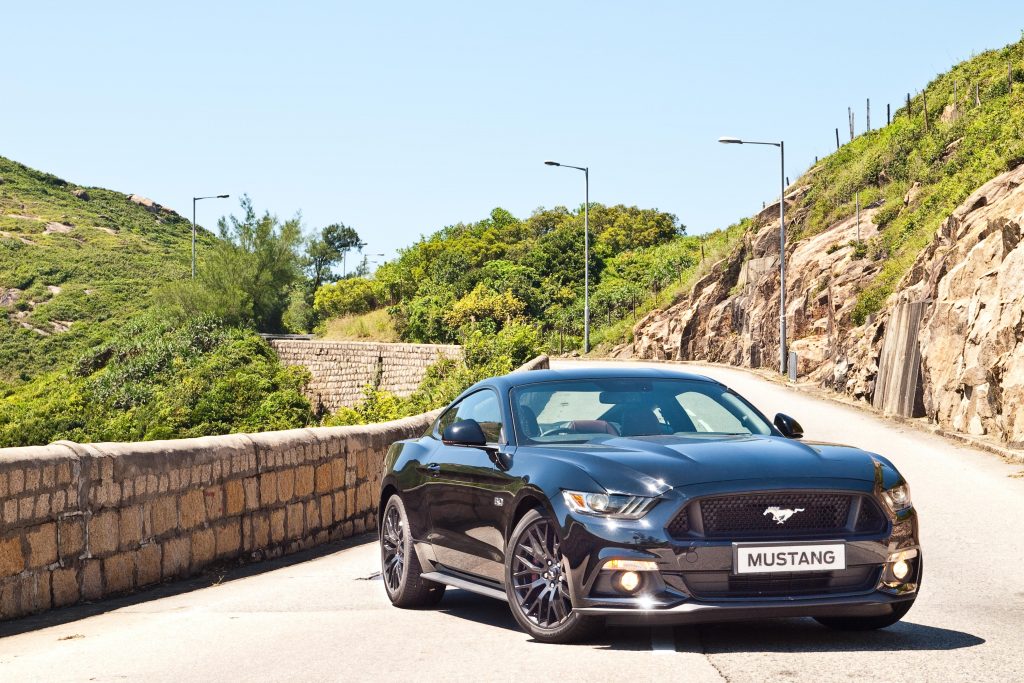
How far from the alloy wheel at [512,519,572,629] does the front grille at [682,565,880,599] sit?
68 centimetres

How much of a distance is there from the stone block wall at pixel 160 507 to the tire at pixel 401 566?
6.53ft

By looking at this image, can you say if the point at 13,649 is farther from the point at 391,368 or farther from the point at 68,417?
the point at 68,417

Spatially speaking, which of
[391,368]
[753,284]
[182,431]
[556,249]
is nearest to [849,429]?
[753,284]

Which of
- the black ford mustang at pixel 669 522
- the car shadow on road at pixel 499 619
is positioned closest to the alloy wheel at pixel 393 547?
the car shadow on road at pixel 499 619

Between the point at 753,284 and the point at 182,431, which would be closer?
the point at 753,284

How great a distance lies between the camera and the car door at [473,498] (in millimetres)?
7117

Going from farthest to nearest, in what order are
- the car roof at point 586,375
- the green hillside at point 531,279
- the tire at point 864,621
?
the green hillside at point 531,279
the car roof at point 586,375
the tire at point 864,621

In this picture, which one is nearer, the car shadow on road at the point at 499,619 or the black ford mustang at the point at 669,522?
the black ford mustang at the point at 669,522

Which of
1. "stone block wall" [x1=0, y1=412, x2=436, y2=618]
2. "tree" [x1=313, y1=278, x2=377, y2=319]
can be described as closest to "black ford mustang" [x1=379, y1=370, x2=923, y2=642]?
"stone block wall" [x1=0, y1=412, x2=436, y2=618]

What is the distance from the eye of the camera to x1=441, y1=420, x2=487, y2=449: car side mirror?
7.21 m

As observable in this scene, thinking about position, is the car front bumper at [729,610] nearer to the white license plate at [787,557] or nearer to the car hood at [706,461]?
the white license plate at [787,557]

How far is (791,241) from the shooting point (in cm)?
5141

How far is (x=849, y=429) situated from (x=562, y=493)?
18.5m

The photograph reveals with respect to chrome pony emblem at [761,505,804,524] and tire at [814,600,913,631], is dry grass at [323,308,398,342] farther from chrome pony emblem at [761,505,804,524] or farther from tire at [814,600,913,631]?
chrome pony emblem at [761,505,804,524]
